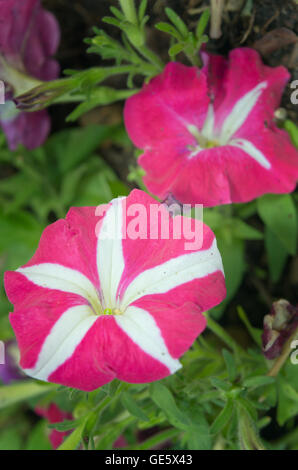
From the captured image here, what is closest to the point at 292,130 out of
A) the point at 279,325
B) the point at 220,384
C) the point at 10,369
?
the point at 279,325

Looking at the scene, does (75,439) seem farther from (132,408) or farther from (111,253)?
(111,253)

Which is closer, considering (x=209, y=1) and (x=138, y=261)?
(x=138, y=261)

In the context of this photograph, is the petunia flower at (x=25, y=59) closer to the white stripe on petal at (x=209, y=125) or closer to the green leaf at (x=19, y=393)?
the white stripe on petal at (x=209, y=125)

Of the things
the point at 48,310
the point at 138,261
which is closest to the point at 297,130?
the point at 138,261

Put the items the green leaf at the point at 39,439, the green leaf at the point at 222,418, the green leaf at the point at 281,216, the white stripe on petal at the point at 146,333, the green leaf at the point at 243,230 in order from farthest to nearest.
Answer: the green leaf at the point at 39,439, the green leaf at the point at 243,230, the green leaf at the point at 281,216, the green leaf at the point at 222,418, the white stripe on petal at the point at 146,333

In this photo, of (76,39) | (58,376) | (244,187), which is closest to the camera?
(58,376)

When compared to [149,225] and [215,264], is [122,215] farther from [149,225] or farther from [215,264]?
[215,264]

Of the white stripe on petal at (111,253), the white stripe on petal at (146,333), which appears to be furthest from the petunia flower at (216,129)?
the white stripe on petal at (146,333)
